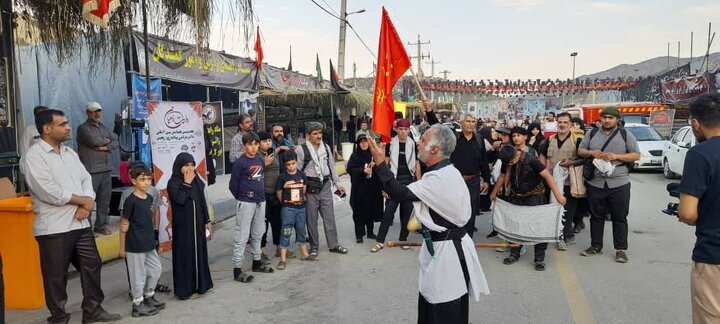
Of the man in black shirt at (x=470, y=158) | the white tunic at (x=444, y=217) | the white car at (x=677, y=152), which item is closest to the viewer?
the white tunic at (x=444, y=217)

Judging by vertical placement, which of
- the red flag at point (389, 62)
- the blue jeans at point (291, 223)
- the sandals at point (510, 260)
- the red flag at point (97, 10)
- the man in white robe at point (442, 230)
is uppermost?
the red flag at point (97, 10)

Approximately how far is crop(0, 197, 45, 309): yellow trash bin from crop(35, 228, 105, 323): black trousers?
55 centimetres

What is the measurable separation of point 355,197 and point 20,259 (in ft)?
13.2

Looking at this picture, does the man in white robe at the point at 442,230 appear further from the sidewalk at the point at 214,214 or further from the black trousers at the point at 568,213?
the sidewalk at the point at 214,214

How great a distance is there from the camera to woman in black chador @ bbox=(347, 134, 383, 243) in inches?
281

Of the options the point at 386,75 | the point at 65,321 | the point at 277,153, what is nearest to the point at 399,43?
the point at 386,75

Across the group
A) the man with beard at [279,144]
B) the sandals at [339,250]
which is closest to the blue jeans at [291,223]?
the sandals at [339,250]

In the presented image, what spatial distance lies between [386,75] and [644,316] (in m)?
3.52

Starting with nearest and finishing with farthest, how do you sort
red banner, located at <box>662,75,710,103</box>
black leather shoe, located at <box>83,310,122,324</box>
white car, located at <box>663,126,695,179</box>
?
black leather shoe, located at <box>83,310,122,324</box> < white car, located at <box>663,126,695,179</box> < red banner, located at <box>662,75,710,103</box>

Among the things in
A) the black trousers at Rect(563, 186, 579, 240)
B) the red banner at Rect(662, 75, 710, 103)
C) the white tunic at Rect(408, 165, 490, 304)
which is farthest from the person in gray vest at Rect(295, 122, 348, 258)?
the red banner at Rect(662, 75, 710, 103)

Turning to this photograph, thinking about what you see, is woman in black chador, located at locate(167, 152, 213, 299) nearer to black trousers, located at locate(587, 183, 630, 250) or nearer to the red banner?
black trousers, located at locate(587, 183, 630, 250)

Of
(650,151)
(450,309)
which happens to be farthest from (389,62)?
(650,151)

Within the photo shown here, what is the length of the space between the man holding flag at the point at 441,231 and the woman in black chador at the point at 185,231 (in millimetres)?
2419

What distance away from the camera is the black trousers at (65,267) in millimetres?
4066
